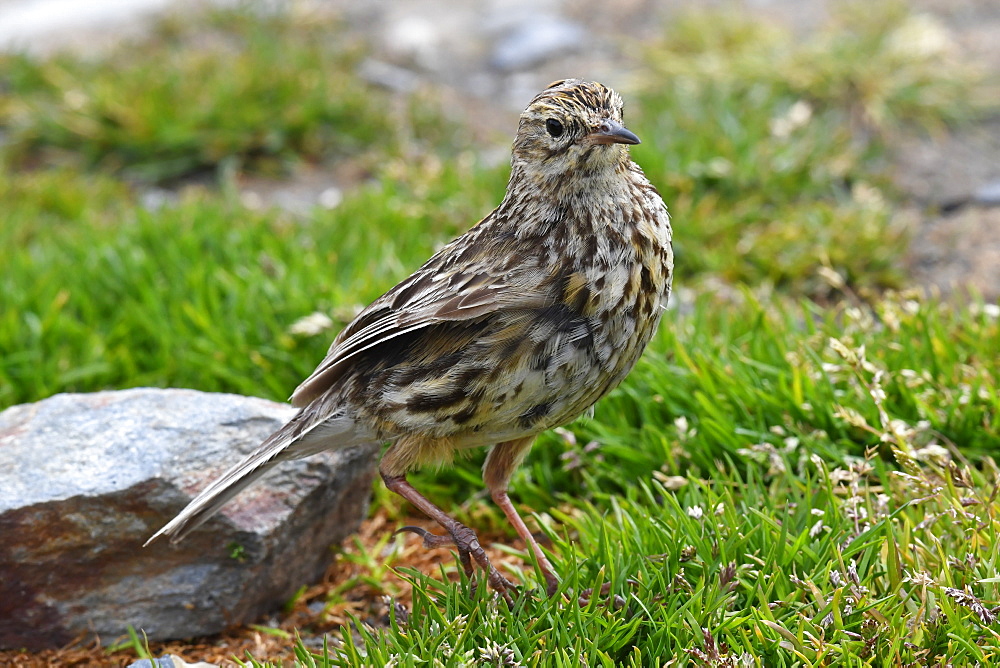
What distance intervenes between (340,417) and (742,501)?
142cm

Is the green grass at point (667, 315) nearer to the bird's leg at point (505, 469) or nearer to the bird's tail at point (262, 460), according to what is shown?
the bird's leg at point (505, 469)

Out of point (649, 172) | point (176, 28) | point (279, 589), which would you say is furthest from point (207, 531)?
point (176, 28)

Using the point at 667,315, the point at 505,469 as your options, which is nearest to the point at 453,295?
the point at 505,469

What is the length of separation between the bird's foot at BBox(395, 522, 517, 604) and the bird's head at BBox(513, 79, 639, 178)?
3.98ft

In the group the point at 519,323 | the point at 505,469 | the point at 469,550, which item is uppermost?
the point at 519,323

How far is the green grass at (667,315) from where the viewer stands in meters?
3.49

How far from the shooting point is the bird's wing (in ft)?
11.6

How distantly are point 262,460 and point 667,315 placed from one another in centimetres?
244

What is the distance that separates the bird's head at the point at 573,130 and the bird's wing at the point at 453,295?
290 millimetres

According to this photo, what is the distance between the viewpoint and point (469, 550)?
3.82 m

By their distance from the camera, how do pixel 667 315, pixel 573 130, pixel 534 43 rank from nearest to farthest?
pixel 573 130
pixel 667 315
pixel 534 43

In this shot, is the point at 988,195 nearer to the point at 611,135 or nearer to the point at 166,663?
the point at 611,135

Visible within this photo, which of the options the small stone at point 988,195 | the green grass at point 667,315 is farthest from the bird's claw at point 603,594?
the small stone at point 988,195

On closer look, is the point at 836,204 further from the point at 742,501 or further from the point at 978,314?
the point at 742,501
